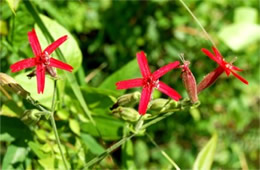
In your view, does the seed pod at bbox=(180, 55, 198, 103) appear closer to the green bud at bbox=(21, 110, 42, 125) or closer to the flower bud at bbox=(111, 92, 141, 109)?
the flower bud at bbox=(111, 92, 141, 109)

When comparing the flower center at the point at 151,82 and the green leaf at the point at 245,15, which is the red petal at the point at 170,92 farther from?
the green leaf at the point at 245,15

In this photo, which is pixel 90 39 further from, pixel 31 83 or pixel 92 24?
pixel 31 83

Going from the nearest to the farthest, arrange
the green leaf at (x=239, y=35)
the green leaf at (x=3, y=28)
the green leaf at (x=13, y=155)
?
1. the green leaf at (x=13, y=155)
2. the green leaf at (x=3, y=28)
3. the green leaf at (x=239, y=35)

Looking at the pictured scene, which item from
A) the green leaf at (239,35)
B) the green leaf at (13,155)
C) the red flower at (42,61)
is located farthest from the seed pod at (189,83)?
the green leaf at (239,35)

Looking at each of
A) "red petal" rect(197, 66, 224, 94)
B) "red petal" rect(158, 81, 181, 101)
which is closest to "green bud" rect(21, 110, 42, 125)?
"red petal" rect(158, 81, 181, 101)

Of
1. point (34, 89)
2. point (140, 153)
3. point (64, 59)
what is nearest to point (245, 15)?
point (140, 153)

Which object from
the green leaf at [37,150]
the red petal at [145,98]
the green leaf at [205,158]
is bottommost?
the green leaf at [205,158]

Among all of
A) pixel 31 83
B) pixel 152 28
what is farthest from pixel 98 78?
pixel 31 83
